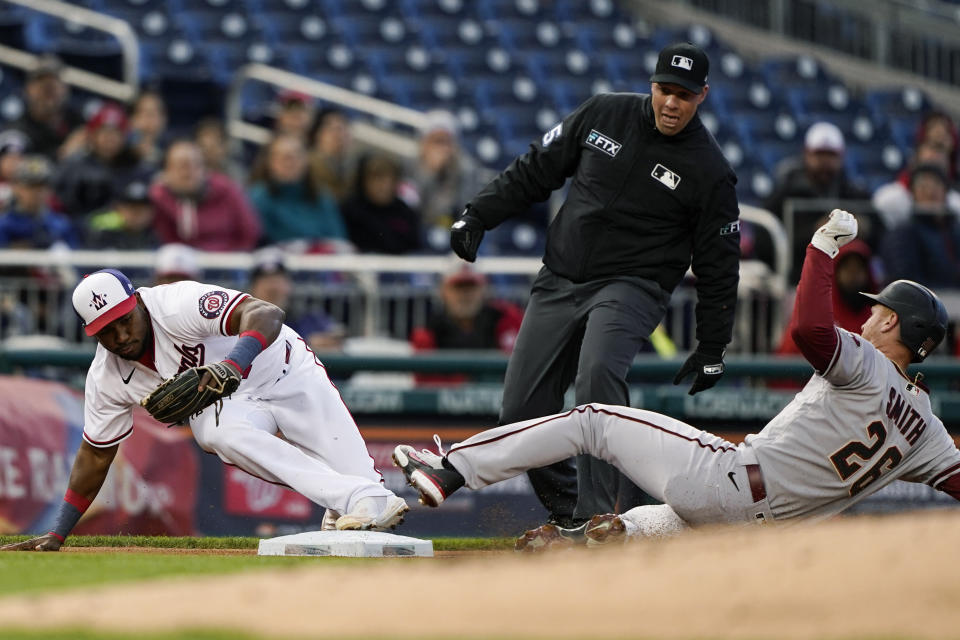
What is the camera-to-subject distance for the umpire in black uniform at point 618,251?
6.60 meters

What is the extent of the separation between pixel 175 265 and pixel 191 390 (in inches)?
132

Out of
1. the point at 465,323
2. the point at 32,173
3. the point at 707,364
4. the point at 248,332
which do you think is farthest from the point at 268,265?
the point at 707,364

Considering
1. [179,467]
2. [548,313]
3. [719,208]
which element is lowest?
[179,467]

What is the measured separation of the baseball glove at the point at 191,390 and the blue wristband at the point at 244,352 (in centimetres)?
5

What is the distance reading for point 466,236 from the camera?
697 centimetres

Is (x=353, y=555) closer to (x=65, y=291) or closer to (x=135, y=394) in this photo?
(x=135, y=394)

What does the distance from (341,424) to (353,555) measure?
34.7 inches

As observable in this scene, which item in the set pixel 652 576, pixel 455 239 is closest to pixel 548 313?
pixel 455 239

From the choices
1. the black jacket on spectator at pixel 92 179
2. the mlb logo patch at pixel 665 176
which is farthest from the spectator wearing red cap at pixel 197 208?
the mlb logo patch at pixel 665 176

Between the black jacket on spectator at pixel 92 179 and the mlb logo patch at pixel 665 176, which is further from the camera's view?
the black jacket on spectator at pixel 92 179

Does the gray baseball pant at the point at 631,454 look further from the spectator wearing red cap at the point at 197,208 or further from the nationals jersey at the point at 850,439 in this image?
the spectator wearing red cap at the point at 197,208

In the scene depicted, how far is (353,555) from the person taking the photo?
636cm

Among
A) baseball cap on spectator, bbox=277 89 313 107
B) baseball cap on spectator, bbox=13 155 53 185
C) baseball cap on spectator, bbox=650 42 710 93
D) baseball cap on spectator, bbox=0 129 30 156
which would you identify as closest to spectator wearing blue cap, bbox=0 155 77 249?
baseball cap on spectator, bbox=13 155 53 185

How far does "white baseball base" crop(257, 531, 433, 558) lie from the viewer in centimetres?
635
